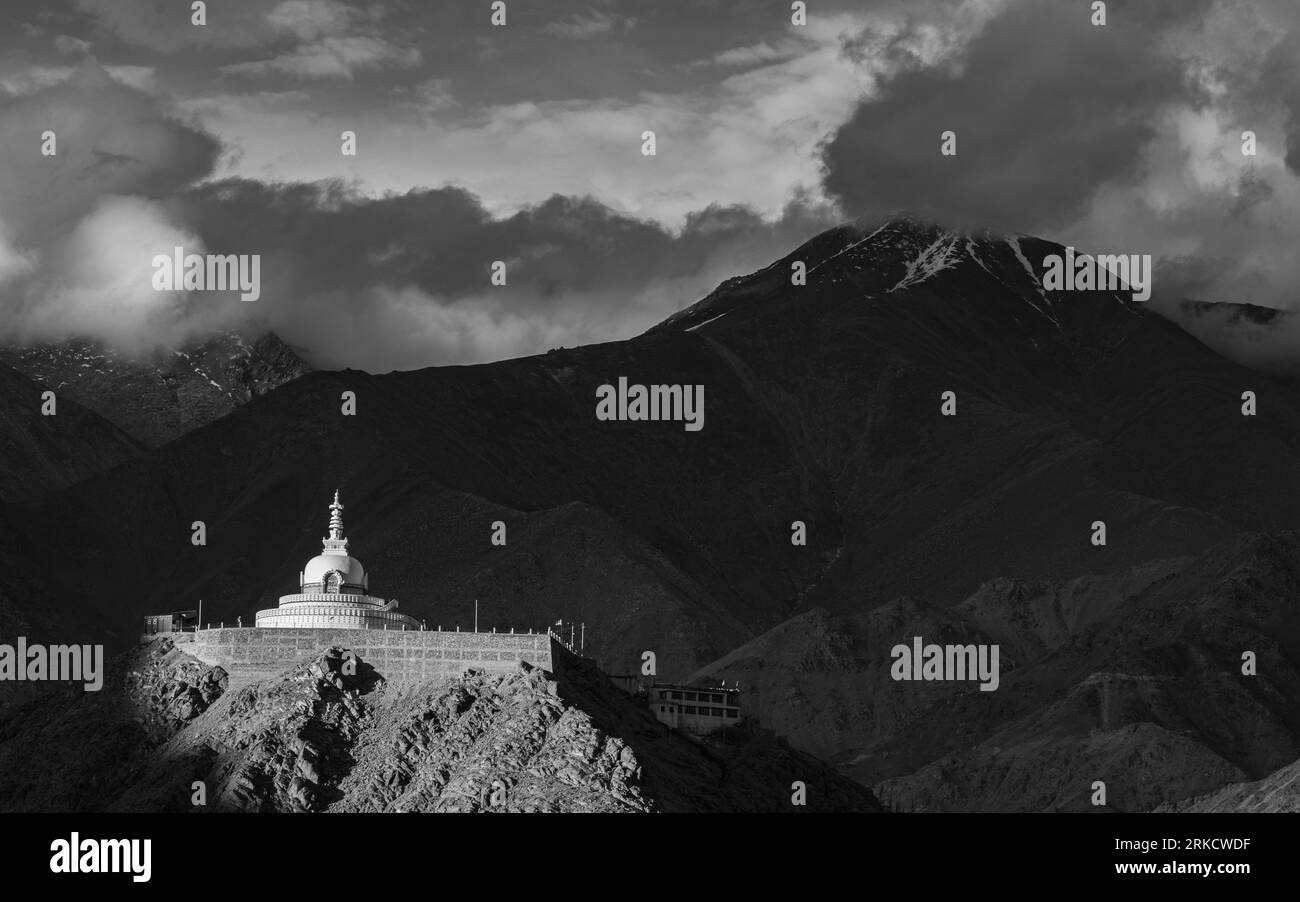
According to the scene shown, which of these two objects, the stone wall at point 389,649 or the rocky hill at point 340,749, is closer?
the rocky hill at point 340,749

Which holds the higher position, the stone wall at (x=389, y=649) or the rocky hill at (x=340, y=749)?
the stone wall at (x=389, y=649)

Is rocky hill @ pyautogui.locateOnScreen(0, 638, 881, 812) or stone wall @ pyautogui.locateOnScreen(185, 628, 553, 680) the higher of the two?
stone wall @ pyautogui.locateOnScreen(185, 628, 553, 680)

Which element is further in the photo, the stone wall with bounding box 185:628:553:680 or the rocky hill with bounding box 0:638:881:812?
the stone wall with bounding box 185:628:553:680
